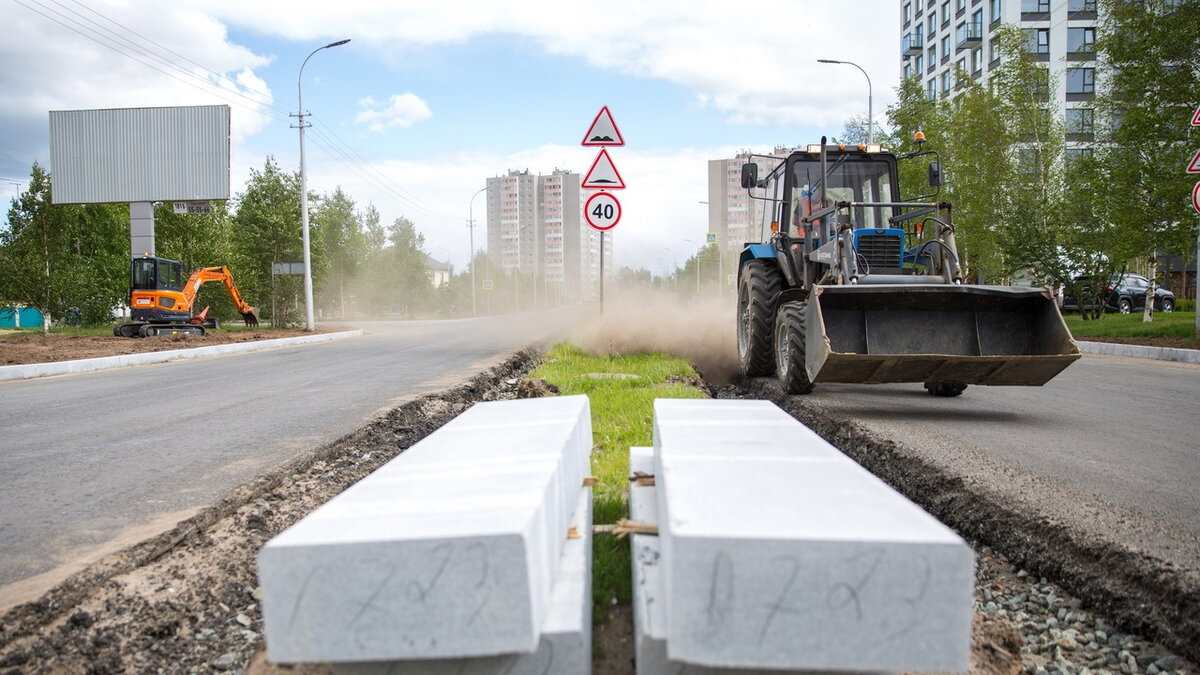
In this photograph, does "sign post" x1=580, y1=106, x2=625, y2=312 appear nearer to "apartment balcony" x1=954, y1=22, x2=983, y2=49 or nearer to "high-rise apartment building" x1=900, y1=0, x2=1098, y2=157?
"high-rise apartment building" x1=900, y1=0, x2=1098, y2=157

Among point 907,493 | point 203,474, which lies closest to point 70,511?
point 203,474

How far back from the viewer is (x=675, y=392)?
8.02m

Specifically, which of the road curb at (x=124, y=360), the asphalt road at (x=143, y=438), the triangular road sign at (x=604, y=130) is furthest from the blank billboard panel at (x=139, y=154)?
the triangular road sign at (x=604, y=130)

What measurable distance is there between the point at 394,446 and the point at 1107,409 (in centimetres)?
671

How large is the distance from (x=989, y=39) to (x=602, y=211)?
195 feet

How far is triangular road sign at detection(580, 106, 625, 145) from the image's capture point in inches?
Answer: 449

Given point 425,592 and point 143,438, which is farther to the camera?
point 143,438

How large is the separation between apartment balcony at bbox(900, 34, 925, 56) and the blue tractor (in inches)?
2810

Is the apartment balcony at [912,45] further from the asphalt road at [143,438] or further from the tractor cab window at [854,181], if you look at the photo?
the asphalt road at [143,438]

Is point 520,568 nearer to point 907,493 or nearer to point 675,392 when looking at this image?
point 907,493

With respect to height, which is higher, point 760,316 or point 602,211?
point 602,211

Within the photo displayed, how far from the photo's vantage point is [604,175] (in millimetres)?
11438

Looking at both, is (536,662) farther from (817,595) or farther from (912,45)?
(912,45)

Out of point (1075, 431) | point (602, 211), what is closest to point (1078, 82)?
point (602, 211)
